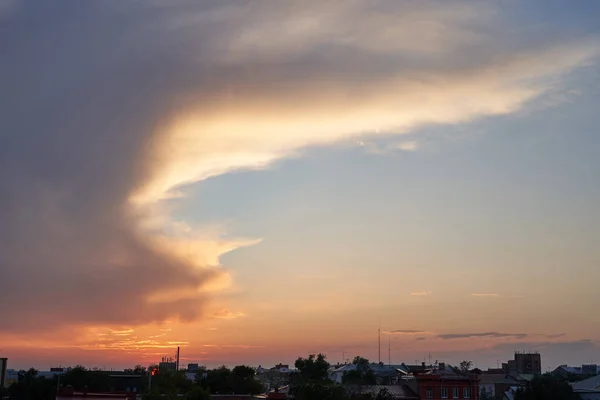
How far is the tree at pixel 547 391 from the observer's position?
159125 mm

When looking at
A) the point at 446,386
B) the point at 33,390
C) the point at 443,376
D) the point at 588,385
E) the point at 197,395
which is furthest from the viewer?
the point at 588,385

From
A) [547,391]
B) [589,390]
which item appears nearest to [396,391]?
[547,391]

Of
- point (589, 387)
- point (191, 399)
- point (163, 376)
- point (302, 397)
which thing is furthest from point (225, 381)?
point (589, 387)

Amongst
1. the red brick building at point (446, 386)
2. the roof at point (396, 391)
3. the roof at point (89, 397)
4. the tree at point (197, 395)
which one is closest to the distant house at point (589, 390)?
the red brick building at point (446, 386)

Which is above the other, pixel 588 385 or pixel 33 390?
pixel 588 385

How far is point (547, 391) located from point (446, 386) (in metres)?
28.6

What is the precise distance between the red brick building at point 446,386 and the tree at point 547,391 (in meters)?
20.9

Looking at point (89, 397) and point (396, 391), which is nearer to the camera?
point (89, 397)

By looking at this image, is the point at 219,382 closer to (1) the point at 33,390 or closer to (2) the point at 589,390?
(1) the point at 33,390

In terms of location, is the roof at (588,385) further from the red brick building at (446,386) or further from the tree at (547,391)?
the red brick building at (446,386)

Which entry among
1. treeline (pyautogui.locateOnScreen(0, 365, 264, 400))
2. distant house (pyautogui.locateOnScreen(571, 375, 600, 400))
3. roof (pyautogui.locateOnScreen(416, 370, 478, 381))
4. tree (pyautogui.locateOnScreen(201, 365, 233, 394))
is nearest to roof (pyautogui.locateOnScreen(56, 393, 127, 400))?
treeline (pyautogui.locateOnScreen(0, 365, 264, 400))

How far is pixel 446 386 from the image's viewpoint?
146000mm

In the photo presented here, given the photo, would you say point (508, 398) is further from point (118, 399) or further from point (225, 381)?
point (118, 399)

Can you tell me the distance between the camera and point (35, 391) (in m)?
155
